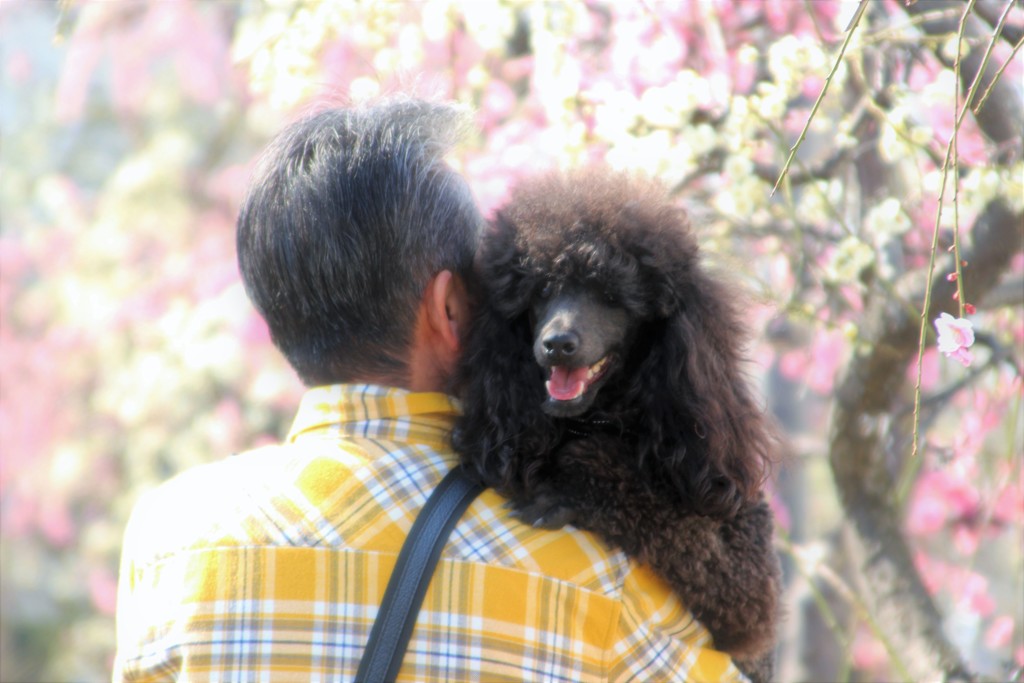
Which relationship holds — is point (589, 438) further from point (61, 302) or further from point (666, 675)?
point (61, 302)

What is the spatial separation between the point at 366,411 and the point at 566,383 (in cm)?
28

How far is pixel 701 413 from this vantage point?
1.51 metres

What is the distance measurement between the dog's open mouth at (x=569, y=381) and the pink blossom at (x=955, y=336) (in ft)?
1.46

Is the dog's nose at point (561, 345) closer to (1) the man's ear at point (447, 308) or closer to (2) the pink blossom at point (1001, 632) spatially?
(1) the man's ear at point (447, 308)

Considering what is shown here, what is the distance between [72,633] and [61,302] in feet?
7.30

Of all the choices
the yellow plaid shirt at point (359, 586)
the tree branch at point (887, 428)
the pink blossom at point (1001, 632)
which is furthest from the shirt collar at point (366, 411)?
the pink blossom at point (1001, 632)

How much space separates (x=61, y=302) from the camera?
621 centimetres

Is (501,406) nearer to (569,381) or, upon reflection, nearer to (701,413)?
(569,381)

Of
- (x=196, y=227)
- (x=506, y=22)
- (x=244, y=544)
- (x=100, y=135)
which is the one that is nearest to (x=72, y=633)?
(x=196, y=227)

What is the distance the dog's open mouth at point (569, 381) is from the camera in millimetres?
1503

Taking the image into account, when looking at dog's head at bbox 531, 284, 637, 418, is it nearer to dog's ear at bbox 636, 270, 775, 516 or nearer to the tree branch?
dog's ear at bbox 636, 270, 775, 516

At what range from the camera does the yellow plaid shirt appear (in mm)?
1277

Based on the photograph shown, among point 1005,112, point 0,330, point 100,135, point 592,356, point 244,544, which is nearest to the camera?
point 244,544

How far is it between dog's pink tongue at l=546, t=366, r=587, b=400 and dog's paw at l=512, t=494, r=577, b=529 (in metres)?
0.16
